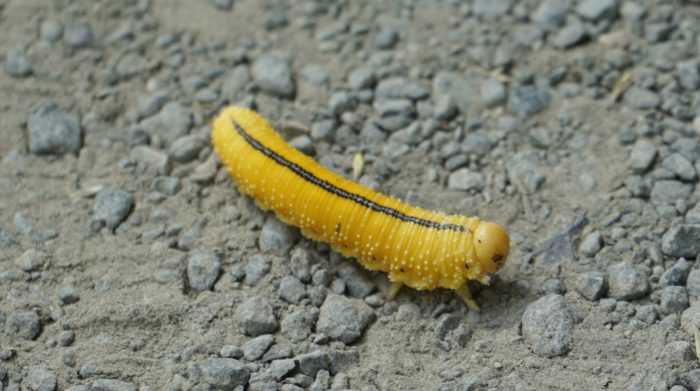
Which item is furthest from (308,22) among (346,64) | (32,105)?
(32,105)

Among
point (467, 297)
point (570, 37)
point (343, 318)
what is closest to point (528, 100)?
point (570, 37)

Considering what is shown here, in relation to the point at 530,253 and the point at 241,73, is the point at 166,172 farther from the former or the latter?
the point at 530,253

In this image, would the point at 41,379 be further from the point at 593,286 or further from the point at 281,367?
the point at 593,286

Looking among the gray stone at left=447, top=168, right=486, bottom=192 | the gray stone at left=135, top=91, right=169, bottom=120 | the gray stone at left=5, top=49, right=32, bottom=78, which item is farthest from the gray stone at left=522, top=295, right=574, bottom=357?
the gray stone at left=5, top=49, right=32, bottom=78

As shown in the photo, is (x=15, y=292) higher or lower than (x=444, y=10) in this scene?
lower

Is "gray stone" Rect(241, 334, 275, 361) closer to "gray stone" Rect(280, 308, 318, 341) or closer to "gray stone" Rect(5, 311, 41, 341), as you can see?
"gray stone" Rect(280, 308, 318, 341)

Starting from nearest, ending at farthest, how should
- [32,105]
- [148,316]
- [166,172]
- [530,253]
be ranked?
[148,316], [530,253], [166,172], [32,105]
